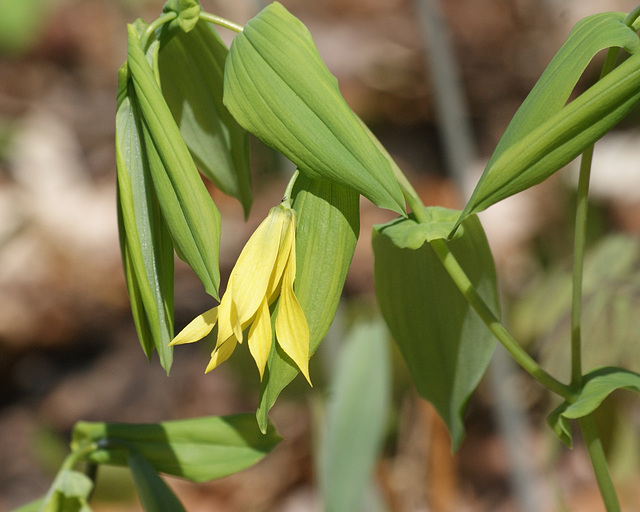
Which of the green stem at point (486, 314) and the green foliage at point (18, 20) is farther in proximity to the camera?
the green foliage at point (18, 20)

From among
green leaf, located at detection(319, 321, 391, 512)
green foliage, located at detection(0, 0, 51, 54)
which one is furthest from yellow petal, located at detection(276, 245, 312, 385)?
green foliage, located at detection(0, 0, 51, 54)

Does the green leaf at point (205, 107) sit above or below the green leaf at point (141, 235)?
A: above

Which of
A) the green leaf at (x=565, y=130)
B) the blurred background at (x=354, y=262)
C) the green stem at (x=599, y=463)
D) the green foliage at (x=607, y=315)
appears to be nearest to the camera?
the green leaf at (x=565, y=130)

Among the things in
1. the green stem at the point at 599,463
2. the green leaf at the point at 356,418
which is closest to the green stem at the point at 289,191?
the green stem at the point at 599,463

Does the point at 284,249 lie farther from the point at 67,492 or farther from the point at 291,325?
the point at 67,492

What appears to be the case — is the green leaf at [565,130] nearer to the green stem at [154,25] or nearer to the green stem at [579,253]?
the green stem at [579,253]

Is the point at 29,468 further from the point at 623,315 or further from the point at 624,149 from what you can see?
the point at 624,149

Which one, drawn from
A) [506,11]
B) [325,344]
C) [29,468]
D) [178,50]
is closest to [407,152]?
[506,11]

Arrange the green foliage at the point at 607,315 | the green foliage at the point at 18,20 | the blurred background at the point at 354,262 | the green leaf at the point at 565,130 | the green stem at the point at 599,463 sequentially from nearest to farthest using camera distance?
the green leaf at the point at 565,130, the green stem at the point at 599,463, the green foliage at the point at 607,315, the blurred background at the point at 354,262, the green foliage at the point at 18,20
